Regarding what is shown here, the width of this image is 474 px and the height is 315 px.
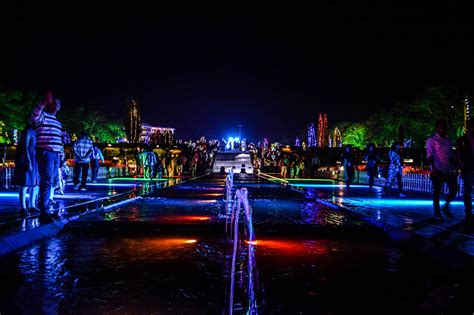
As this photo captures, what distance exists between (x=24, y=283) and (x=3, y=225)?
145 inches

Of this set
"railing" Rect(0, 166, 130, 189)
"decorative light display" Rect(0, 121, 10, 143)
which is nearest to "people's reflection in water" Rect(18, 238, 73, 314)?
"railing" Rect(0, 166, 130, 189)

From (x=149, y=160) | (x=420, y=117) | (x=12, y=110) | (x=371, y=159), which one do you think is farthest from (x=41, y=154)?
(x=420, y=117)

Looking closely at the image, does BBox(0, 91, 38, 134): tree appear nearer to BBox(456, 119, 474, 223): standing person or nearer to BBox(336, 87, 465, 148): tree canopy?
BBox(336, 87, 465, 148): tree canopy

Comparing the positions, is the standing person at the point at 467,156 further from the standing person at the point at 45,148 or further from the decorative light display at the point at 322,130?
the decorative light display at the point at 322,130

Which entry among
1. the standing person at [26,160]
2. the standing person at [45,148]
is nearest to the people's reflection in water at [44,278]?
the standing person at [45,148]

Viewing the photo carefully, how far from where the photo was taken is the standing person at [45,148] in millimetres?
10055

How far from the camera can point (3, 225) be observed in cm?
908

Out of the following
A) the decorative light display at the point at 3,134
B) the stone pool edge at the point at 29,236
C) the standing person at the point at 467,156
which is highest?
the decorative light display at the point at 3,134

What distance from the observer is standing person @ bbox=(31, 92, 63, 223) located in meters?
10.1

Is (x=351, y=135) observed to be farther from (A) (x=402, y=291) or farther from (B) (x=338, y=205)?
(A) (x=402, y=291)

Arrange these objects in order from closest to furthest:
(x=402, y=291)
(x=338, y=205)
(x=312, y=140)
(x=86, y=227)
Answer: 1. (x=402, y=291)
2. (x=86, y=227)
3. (x=338, y=205)
4. (x=312, y=140)

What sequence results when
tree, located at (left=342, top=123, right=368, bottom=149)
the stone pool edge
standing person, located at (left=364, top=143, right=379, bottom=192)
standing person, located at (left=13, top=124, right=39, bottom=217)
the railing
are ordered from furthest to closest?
tree, located at (left=342, top=123, right=368, bottom=149), the railing, standing person, located at (left=364, top=143, right=379, bottom=192), standing person, located at (left=13, top=124, right=39, bottom=217), the stone pool edge

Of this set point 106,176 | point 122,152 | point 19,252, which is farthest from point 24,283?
point 122,152

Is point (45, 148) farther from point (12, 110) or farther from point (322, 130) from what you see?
point (322, 130)
